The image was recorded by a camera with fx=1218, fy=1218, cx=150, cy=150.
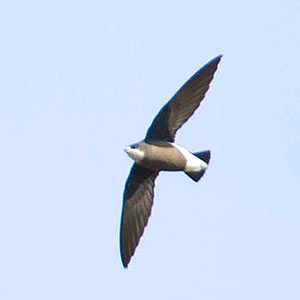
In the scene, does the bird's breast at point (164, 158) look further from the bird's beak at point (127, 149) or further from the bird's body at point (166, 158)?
the bird's beak at point (127, 149)

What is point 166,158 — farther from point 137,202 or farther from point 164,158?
point 137,202

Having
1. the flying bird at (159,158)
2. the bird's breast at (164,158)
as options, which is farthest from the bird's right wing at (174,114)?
the bird's breast at (164,158)

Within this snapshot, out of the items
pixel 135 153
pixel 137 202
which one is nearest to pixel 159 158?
pixel 135 153

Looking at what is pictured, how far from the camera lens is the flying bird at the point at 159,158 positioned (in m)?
15.2

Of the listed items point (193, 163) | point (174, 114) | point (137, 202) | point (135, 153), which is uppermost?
point (174, 114)

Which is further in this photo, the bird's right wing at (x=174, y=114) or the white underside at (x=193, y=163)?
the bird's right wing at (x=174, y=114)

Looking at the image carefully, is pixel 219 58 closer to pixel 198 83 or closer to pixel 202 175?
pixel 198 83

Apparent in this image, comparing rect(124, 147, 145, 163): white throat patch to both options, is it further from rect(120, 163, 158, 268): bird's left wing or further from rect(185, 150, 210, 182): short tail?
rect(120, 163, 158, 268): bird's left wing

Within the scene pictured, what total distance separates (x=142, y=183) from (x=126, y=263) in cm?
117

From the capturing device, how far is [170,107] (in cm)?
1564

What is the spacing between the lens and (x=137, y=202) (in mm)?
16281

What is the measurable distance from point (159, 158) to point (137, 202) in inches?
49.5

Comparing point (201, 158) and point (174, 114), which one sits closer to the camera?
point (201, 158)

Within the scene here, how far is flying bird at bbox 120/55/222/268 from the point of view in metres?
15.2
